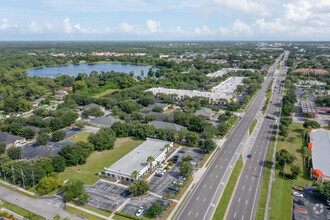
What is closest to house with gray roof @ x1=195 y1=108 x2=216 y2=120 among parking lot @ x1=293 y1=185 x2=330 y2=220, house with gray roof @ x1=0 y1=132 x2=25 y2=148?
parking lot @ x1=293 y1=185 x2=330 y2=220

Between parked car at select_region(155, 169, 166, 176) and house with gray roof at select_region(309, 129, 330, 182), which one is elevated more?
house with gray roof at select_region(309, 129, 330, 182)

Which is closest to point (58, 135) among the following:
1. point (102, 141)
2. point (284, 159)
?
point (102, 141)

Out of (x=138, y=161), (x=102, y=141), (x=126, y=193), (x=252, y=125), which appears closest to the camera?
(x=126, y=193)

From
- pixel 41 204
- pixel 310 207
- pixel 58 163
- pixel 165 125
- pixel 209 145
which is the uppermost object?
pixel 165 125

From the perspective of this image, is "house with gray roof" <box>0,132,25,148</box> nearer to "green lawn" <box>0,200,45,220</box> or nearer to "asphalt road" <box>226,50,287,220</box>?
"green lawn" <box>0,200,45,220</box>

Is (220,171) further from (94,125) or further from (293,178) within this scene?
(94,125)

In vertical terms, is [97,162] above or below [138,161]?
below

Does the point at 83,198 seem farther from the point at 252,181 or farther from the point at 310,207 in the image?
the point at 310,207

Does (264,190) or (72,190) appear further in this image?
(264,190)
